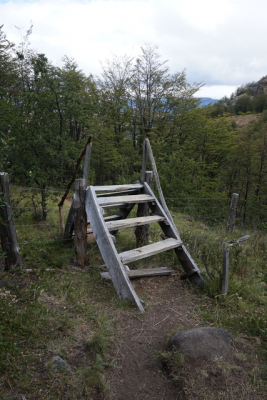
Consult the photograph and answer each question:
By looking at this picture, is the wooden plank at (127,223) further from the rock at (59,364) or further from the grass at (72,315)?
the rock at (59,364)

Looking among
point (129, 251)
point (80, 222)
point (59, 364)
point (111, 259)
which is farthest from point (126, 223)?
point (59, 364)

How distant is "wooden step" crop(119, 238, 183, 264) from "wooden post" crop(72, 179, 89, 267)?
1.05 m

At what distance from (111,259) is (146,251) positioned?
1.88 feet

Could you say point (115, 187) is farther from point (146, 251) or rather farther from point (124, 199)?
point (146, 251)

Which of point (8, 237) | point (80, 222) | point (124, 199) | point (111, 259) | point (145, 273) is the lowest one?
point (145, 273)

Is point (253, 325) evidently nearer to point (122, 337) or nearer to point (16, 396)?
point (122, 337)

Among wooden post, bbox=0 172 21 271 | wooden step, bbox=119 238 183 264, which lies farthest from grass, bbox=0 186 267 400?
wooden step, bbox=119 238 183 264

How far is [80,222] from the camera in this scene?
4234 millimetres

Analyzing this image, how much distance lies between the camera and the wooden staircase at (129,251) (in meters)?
3.23

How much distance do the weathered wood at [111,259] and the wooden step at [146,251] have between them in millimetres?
136

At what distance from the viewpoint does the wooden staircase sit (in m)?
3.23

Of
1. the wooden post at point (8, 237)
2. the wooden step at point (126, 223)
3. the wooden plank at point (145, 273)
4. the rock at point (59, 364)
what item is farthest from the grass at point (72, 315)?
the wooden step at point (126, 223)

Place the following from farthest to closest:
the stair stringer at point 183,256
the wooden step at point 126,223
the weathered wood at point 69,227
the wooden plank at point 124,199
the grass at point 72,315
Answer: the weathered wood at point 69,227 → the wooden plank at point 124,199 → the stair stringer at point 183,256 → the wooden step at point 126,223 → the grass at point 72,315

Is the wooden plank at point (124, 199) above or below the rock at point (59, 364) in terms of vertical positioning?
above
